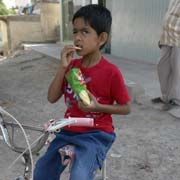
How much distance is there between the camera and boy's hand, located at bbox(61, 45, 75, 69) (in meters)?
1.74

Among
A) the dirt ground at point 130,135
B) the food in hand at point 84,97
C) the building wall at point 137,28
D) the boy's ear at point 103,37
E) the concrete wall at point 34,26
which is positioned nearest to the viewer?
the food in hand at point 84,97

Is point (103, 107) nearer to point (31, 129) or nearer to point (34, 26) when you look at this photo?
point (31, 129)

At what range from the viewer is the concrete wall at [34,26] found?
13000mm

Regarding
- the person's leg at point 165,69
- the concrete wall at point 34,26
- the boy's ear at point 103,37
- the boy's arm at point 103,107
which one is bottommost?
the concrete wall at point 34,26

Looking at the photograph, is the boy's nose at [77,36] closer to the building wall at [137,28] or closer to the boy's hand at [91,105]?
the boy's hand at [91,105]

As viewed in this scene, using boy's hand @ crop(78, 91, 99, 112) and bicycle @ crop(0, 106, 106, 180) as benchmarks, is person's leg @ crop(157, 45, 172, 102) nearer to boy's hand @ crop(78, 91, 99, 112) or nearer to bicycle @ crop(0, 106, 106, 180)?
boy's hand @ crop(78, 91, 99, 112)

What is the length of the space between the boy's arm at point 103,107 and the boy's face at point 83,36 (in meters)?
0.30

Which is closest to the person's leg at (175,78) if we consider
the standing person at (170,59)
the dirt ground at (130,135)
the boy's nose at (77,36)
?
the standing person at (170,59)

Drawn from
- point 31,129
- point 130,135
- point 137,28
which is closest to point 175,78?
point 130,135

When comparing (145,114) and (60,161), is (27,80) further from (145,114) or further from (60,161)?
(60,161)

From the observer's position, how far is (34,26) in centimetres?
1304

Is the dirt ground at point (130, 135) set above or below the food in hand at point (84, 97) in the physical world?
below

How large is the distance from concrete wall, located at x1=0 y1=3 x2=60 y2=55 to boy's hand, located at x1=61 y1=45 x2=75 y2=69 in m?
11.6

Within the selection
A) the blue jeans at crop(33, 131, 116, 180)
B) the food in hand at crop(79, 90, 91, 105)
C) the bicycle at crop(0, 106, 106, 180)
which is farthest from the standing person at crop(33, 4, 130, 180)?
the bicycle at crop(0, 106, 106, 180)
